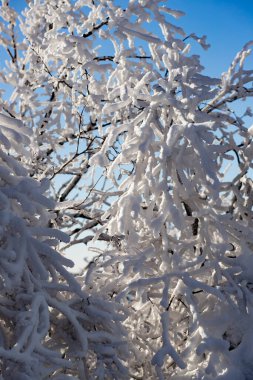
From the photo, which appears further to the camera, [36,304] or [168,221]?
[168,221]

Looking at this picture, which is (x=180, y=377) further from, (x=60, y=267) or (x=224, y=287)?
(x=60, y=267)

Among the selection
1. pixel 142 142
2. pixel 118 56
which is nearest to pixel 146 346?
pixel 142 142

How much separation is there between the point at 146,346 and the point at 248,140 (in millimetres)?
2136

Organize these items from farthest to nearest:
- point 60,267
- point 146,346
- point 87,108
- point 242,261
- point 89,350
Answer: point 87,108 → point 146,346 → point 242,261 → point 89,350 → point 60,267

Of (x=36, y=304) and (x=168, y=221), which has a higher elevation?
(x=168, y=221)

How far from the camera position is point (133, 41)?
5379 mm

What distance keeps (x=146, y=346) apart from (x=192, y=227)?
1.19 m

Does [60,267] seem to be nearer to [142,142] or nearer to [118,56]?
[142,142]

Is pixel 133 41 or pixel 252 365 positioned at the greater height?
pixel 133 41

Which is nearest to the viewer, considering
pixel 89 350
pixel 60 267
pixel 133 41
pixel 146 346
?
pixel 60 267

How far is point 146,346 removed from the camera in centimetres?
486

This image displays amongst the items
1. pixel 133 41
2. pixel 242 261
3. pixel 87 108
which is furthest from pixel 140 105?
pixel 87 108

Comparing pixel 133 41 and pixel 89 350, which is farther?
pixel 133 41

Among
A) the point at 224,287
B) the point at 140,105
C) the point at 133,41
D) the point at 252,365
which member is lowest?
the point at 252,365
